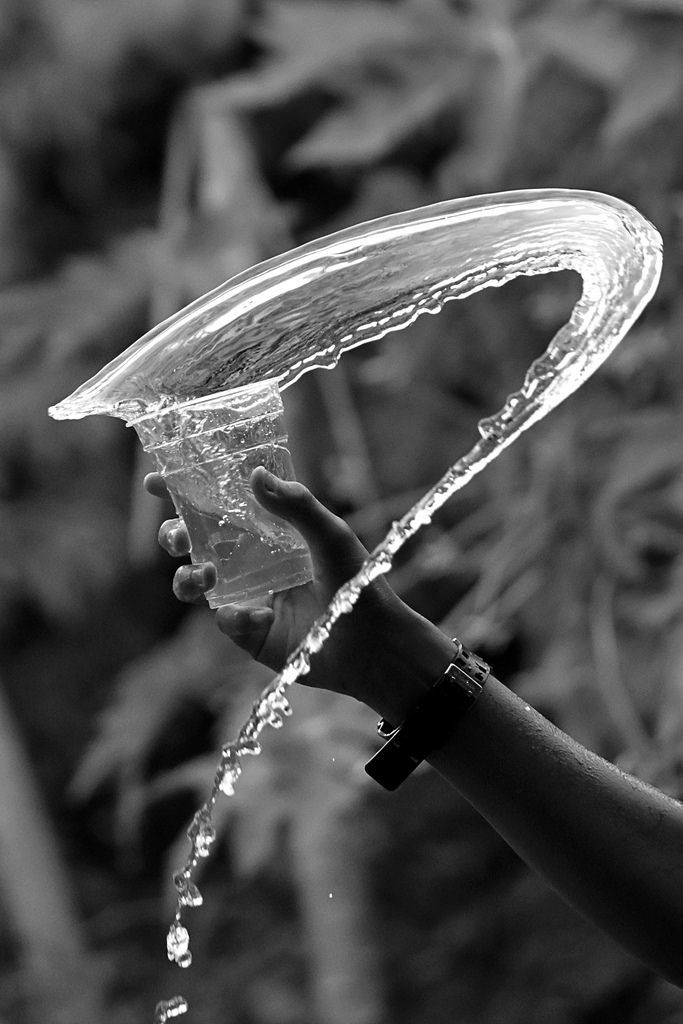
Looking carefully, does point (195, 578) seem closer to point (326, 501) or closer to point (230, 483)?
point (230, 483)

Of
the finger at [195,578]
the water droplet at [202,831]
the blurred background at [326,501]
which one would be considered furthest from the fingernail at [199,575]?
the blurred background at [326,501]

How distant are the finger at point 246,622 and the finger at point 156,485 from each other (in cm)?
7

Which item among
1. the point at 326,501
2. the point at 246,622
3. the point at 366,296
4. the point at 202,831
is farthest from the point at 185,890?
the point at 326,501

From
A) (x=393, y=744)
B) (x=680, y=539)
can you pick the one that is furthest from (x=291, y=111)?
(x=393, y=744)

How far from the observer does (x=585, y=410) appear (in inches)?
57.8

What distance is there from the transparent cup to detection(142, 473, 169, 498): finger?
11 mm

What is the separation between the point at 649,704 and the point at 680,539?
252 millimetres

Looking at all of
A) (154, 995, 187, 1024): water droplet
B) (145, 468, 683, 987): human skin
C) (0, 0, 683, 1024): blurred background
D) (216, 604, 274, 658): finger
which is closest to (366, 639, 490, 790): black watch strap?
(145, 468, 683, 987): human skin

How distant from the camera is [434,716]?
1.98 feet

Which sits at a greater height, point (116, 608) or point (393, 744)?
point (393, 744)

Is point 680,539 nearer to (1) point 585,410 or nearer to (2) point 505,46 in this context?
(1) point 585,410

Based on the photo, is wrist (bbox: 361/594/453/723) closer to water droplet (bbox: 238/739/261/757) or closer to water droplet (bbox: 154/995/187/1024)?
water droplet (bbox: 238/739/261/757)

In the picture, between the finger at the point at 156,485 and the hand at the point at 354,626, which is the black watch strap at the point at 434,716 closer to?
the hand at the point at 354,626

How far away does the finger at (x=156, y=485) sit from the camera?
673 mm
